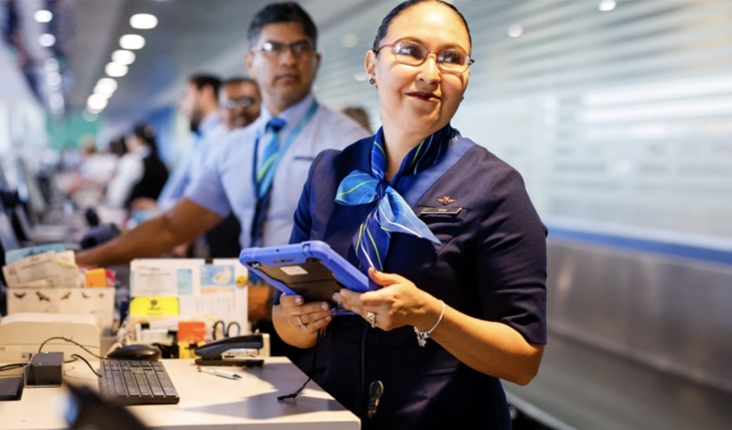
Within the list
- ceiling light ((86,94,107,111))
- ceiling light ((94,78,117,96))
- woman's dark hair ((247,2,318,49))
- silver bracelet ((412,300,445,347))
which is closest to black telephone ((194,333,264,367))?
silver bracelet ((412,300,445,347))

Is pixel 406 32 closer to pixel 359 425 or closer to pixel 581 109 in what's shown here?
pixel 359 425

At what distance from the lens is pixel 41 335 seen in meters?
2.56

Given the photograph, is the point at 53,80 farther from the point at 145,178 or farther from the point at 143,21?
the point at 145,178

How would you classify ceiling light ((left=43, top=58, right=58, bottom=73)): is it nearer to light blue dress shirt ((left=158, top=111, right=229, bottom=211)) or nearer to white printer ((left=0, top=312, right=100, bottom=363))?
light blue dress shirt ((left=158, top=111, right=229, bottom=211))

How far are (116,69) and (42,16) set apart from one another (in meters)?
5.95

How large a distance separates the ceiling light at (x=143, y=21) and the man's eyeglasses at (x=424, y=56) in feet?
26.5

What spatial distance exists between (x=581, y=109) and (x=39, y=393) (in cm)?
573

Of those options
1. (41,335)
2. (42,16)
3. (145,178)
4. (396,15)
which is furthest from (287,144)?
(42,16)

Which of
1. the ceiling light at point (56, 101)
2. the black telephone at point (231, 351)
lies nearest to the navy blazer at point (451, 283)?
the black telephone at point (231, 351)

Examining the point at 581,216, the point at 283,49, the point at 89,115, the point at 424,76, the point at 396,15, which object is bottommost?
the point at 581,216

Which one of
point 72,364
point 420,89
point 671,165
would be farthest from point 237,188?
point 671,165

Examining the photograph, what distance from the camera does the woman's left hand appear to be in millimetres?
1700

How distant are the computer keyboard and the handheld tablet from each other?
0.37 metres

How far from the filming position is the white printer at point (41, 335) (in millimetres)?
2514
